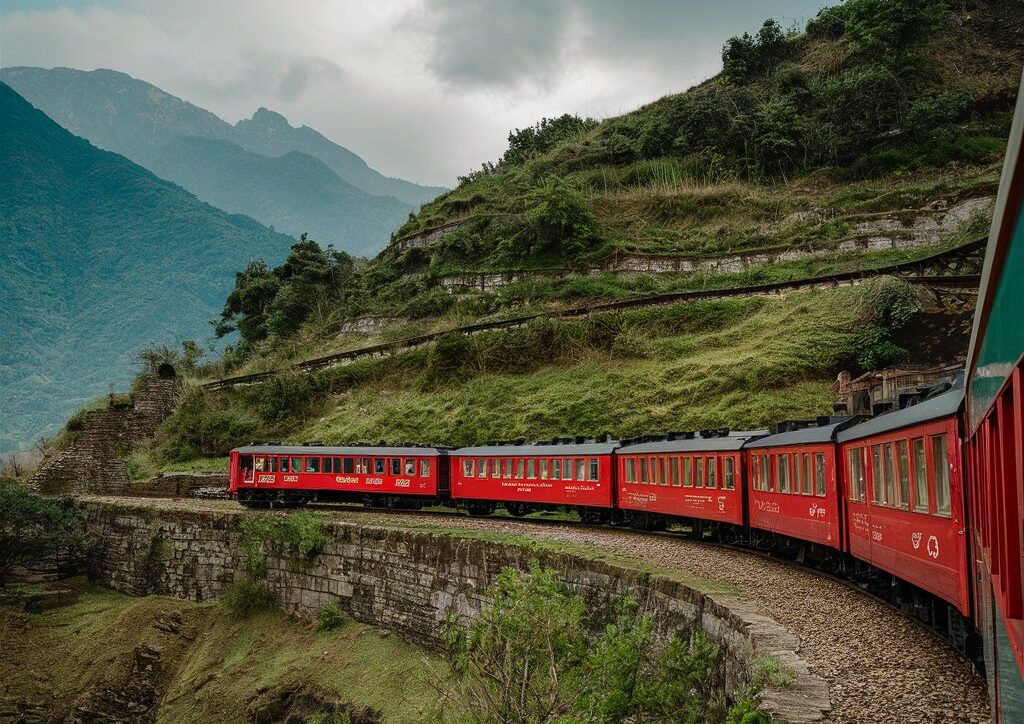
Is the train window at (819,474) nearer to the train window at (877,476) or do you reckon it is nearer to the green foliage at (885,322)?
the train window at (877,476)

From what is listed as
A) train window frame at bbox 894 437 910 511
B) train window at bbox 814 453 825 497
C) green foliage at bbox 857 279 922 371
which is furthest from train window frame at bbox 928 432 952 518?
green foliage at bbox 857 279 922 371

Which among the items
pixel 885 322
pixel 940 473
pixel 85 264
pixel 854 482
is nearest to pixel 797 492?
pixel 854 482

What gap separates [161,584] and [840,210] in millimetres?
33375

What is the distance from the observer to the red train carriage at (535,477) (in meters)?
22.6

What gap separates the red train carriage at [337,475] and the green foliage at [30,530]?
17.2 ft

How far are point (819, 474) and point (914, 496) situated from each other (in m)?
4.53

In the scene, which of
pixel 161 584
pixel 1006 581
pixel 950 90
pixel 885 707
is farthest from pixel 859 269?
pixel 1006 581

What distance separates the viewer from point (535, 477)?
24.3 m

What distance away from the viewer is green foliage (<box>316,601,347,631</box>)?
20.5 metres

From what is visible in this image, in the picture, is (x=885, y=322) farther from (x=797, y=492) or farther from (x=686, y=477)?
(x=797, y=492)

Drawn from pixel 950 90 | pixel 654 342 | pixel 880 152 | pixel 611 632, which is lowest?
pixel 611 632

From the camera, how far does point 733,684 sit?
9250mm

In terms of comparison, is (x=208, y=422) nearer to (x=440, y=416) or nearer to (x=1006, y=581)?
(x=440, y=416)

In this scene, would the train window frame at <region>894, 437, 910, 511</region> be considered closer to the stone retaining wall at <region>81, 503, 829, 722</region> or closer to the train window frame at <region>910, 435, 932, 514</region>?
the train window frame at <region>910, 435, 932, 514</region>
